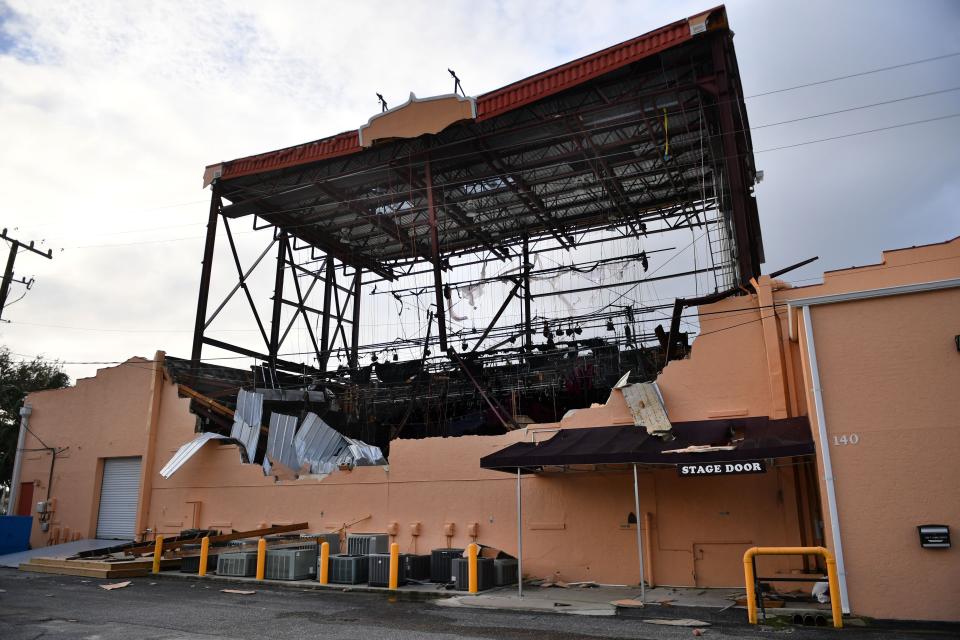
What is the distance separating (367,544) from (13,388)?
30.2 metres

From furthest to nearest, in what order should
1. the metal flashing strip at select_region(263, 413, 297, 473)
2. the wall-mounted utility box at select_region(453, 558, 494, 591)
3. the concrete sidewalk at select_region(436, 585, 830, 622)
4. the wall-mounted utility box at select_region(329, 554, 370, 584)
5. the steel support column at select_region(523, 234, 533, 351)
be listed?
the steel support column at select_region(523, 234, 533, 351) → the metal flashing strip at select_region(263, 413, 297, 473) → the wall-mounted utility box at select_region(329, 554, 370, 584) → the wall-mounted utility box at select_region(453, 558, 494, 591) → the concrete sidewalk at select_region(436, 585, 830, 622)

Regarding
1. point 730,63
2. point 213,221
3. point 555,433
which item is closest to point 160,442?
point 213,221

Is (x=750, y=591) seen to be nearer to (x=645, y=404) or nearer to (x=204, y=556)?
(x=645, y=404)

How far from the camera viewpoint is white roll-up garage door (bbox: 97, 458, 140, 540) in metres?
24.4

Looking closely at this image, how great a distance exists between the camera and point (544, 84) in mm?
21531

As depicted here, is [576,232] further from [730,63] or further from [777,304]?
[777,304]

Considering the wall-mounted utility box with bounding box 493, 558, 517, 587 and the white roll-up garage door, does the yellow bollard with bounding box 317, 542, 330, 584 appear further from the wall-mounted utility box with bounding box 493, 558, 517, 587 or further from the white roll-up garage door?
the white roll-up garage door

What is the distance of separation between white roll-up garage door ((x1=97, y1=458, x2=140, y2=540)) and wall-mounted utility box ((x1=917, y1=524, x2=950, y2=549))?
917 inches

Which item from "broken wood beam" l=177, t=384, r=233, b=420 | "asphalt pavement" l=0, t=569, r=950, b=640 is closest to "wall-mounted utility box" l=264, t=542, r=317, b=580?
"asphalt pavement" l=0, t=569, r=950, b=640

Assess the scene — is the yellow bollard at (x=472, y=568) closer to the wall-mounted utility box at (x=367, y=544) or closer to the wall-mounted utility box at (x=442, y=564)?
the wall-mounted utility box at (x=442, y=564)

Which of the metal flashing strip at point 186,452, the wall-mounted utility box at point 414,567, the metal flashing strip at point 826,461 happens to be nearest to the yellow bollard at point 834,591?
the metal flashing strip at point 826,461

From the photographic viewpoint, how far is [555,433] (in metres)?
16.6

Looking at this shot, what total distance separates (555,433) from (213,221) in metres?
18.4

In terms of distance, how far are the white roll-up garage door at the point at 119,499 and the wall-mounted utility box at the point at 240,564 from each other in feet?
27.0
